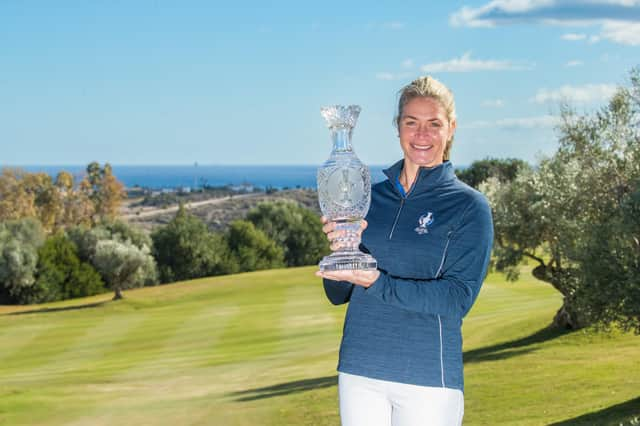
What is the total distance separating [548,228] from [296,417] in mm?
10291

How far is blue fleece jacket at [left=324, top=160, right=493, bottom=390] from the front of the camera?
12.6 ft

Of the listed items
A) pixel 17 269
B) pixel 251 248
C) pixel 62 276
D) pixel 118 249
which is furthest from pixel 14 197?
pixel 118 249

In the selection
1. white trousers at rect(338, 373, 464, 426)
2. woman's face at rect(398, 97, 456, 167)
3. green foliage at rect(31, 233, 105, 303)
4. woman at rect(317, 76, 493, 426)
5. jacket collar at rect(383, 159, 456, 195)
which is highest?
woman's face at rect(398, 97, 456, 167)

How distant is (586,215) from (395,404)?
17.0 metres

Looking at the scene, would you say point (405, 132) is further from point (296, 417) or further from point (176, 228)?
point (176, 228)

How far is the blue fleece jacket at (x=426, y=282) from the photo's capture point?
3848mm

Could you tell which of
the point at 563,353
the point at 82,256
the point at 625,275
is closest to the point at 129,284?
the point at 82,256

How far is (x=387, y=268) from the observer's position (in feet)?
13.0

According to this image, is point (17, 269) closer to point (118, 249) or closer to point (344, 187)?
point (118, 249)

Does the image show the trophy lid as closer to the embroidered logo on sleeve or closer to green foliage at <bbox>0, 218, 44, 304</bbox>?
the embroidered logo on sleeve

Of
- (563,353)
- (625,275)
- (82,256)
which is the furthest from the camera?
(82,256)

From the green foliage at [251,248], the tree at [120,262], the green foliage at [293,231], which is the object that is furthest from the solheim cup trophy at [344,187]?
the green foliage at [293,231]

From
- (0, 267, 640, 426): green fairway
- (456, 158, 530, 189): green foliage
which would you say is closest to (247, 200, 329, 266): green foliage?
(456, 158, 530, 189): green foliage

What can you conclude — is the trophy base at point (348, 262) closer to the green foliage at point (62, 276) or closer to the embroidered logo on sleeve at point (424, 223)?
the embroidered logo on sleeve at point (424, 223)
